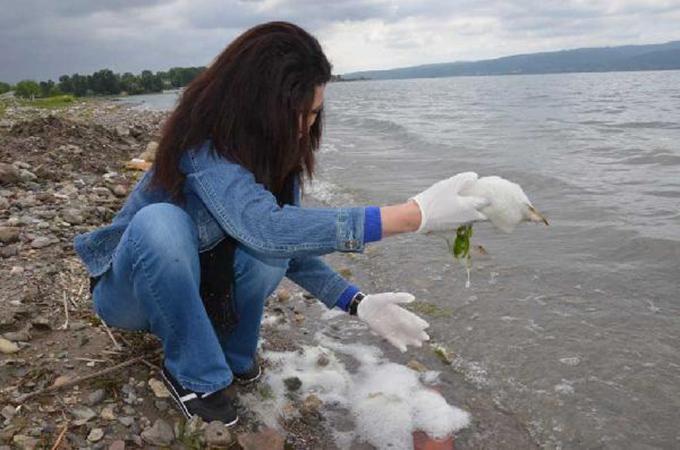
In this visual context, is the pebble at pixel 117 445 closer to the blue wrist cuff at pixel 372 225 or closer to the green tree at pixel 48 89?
the blue wrist cuff at pixel 372 225

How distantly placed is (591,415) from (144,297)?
2.13 m

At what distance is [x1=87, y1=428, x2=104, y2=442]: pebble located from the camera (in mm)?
2268

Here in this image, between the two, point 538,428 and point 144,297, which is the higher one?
point 144,297

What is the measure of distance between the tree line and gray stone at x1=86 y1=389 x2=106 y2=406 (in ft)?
244

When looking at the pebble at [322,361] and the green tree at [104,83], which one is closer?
the pebble at [322,361]

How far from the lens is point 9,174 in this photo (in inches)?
253

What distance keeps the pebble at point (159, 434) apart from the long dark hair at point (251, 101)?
960mm

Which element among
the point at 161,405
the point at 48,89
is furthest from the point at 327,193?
the point at 48,89

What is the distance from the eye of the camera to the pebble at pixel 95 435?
2.27 m

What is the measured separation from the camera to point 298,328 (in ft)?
12.4

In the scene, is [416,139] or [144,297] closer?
[144,297]

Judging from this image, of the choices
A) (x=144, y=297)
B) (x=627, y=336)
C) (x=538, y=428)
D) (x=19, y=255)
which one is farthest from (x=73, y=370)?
(x=627, y=336)

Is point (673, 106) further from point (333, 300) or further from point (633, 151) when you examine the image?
point (333, 300)

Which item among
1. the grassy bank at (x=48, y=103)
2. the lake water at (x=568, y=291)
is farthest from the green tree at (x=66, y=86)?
the lake water at (x=568, y=291)
